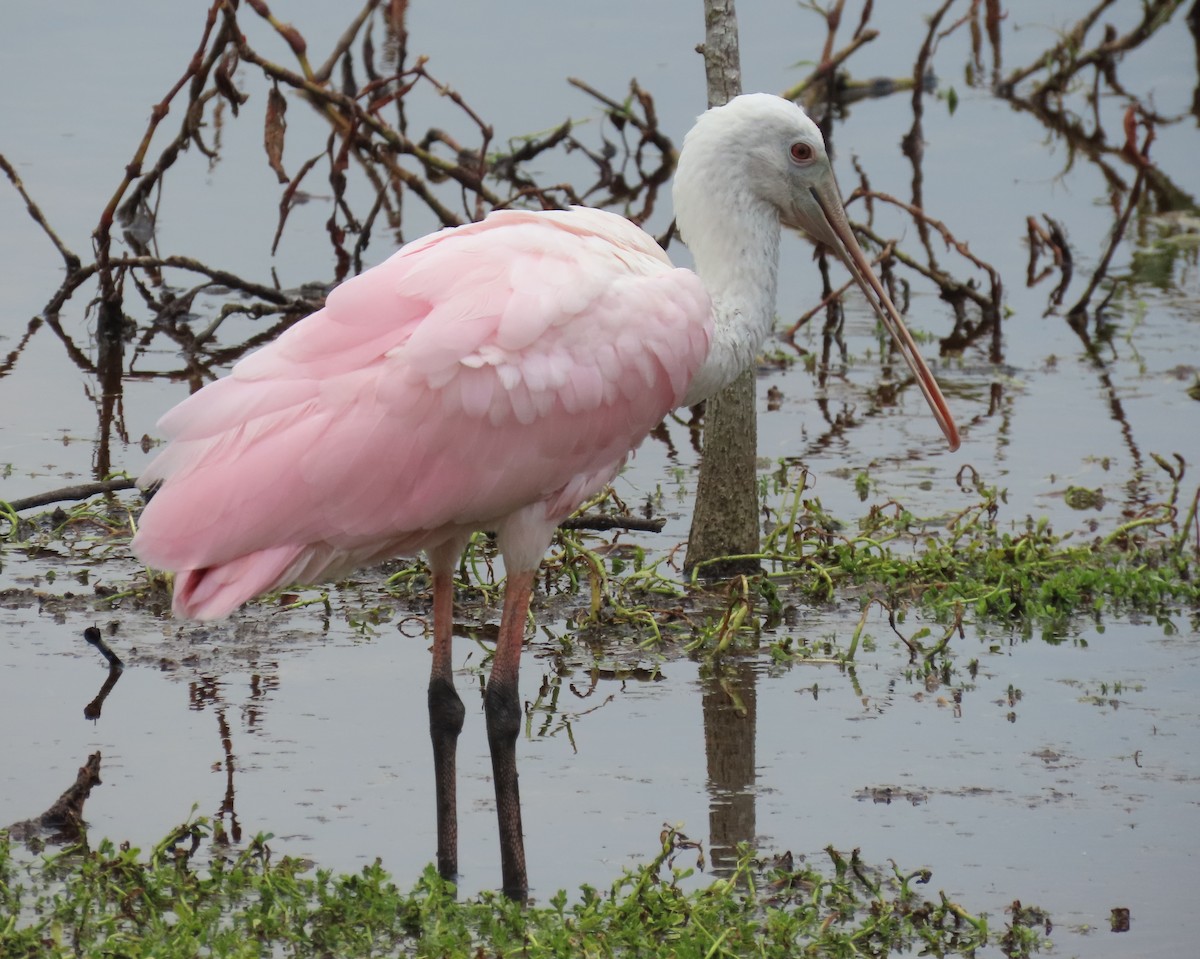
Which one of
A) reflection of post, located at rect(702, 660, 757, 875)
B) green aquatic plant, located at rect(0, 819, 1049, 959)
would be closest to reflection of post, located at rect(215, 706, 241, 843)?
green aquatic plant, located at rect(0, 819, 1049, 959)

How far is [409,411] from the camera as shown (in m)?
5.33

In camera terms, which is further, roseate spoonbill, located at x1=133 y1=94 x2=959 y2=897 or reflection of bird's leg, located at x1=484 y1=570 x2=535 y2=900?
reflection of bird's leg, located at x1=484 y1=570 x2=535 y2=900

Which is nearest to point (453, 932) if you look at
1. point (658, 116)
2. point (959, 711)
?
point (959, 711)

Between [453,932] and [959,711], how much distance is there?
2171mm

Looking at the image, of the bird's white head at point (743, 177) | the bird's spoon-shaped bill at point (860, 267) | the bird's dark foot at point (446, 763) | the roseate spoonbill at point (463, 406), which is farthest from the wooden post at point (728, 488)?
the bird's dark foot at point (446, 763)

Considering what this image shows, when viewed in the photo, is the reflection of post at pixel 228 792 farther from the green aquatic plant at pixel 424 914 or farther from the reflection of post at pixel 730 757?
the reflection of post at pixel 730 757

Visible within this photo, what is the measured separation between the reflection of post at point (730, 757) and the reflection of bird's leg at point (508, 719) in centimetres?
53

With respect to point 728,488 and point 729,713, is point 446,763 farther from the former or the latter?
point 728,488

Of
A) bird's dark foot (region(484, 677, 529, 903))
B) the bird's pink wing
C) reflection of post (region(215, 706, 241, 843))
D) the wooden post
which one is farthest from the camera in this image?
the wooden post

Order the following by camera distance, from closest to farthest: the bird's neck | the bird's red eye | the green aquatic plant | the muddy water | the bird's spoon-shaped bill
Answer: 1. the green aquatic plant
2. the muddy water
3. the bird's neck
4. the bird's red eye
5. the bird's spoon-shaped bill

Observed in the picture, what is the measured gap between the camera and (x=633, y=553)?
7.80 metres

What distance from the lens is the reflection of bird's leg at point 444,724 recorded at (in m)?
5.50

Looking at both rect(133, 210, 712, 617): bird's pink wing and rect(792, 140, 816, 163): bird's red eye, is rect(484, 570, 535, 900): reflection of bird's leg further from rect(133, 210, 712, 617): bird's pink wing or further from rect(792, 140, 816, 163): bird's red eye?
rect(792, 140, 816, 163): bird's red eye

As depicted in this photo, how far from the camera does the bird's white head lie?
19.4 feet
